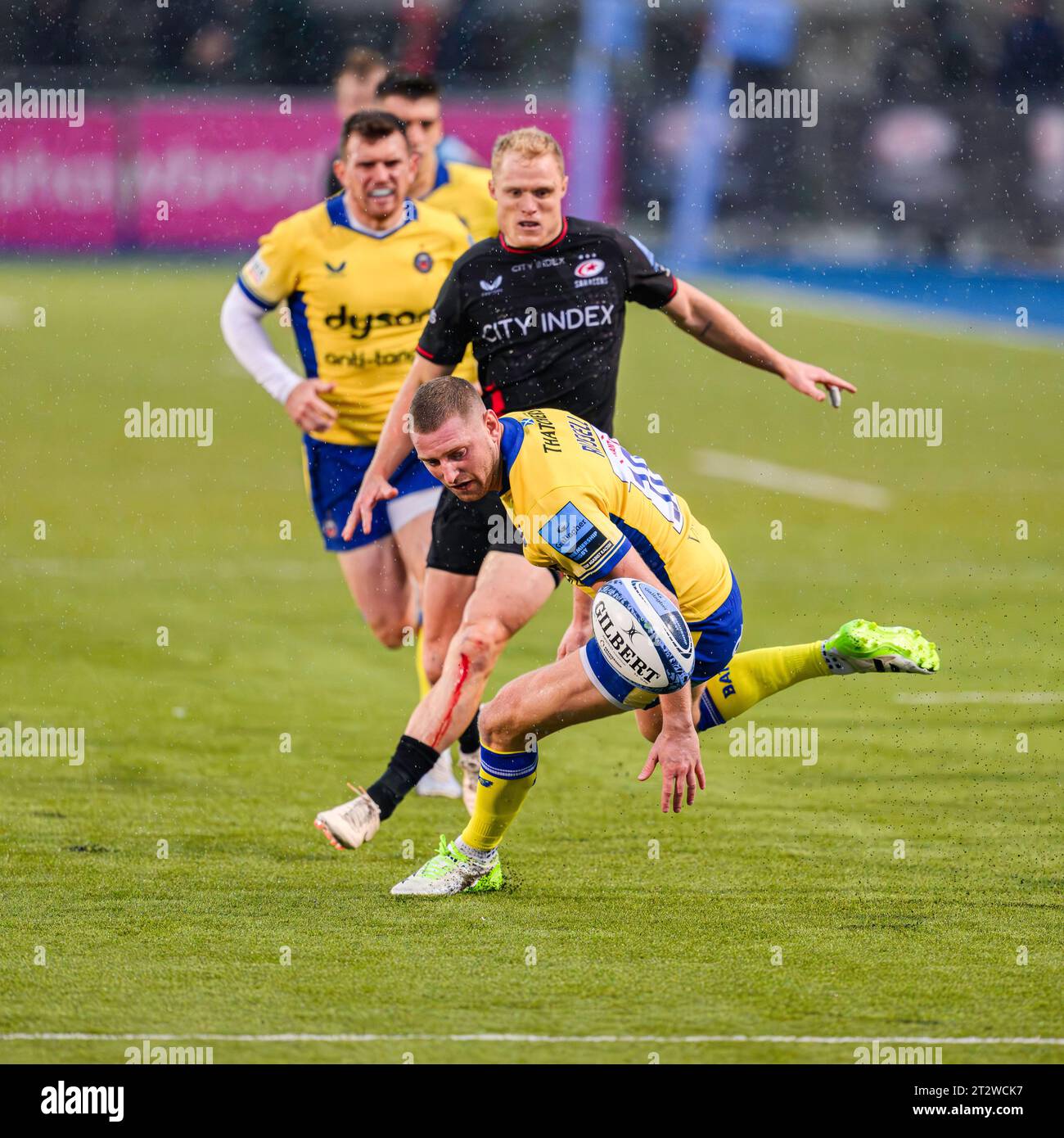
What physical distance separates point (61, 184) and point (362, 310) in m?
24.4

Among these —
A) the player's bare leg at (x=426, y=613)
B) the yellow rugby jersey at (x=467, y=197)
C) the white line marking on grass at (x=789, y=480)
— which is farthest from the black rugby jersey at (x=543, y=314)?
the white line marking on grass at (x=789, y=480)

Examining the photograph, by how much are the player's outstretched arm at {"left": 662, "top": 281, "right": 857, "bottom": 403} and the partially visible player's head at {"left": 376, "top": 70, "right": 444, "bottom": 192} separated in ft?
7.61

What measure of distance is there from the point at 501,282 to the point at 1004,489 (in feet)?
33.3

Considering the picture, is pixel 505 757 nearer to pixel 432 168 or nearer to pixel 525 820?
pixel 525 820

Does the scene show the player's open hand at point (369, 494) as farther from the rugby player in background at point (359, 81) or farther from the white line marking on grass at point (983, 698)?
the white line marking on grass at point (983, 698)

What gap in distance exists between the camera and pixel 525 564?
7.03 meters

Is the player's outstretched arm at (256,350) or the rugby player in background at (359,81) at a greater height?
the rugby player in background at (359,81)

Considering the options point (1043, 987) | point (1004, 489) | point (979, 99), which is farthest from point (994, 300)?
point (1043, 987)

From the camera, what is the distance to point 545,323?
7031 millimetres

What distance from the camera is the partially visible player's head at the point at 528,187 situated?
6805 millimetres

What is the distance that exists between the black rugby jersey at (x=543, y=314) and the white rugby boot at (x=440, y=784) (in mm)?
1775

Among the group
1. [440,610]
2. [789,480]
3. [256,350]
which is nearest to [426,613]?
[440,610]

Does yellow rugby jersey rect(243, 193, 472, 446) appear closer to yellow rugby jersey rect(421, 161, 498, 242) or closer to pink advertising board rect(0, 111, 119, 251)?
yellow rugby jersey rect(421, 161, 498, 242)

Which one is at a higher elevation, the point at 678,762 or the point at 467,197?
the point at 467,197
